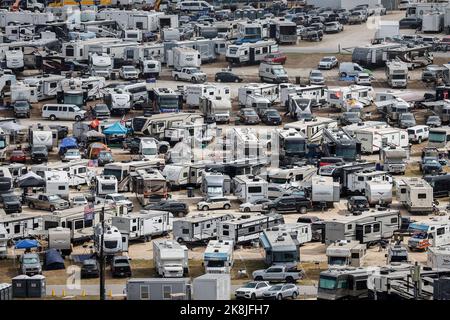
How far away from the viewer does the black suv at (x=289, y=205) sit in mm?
33062

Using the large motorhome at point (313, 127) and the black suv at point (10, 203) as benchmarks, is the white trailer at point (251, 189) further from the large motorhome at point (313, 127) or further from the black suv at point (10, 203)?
the large motorhome at point (313, 127)

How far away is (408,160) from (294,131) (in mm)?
3112

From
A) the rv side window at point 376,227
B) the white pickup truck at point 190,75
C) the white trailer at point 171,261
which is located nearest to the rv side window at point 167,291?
the white trailer at point 171,261

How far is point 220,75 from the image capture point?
169 feet

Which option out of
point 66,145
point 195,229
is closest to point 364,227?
point 195,229

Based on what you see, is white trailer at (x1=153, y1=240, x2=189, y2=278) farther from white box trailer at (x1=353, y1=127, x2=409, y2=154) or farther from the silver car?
white box trailer at (x1=353, y1=127, x2=409, y2=154)

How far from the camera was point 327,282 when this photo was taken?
2497cm

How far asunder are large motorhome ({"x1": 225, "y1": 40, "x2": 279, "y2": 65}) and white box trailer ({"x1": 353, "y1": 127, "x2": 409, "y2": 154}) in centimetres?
1511

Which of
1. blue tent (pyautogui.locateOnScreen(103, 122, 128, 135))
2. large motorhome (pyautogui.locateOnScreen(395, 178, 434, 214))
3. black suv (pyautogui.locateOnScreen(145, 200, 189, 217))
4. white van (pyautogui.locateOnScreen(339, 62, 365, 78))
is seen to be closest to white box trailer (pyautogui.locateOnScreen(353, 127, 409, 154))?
blue tent (pyautogui.locateOnScreen(103, 122, 128, 135))

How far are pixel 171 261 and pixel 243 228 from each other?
2784 mm

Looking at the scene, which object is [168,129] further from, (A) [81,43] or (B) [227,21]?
(B) [227,21]

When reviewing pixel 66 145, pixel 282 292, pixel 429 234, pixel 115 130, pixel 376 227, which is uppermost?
pixel 282 292

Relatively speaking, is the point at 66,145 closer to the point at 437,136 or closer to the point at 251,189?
the point at 251,189

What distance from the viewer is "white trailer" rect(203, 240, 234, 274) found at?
2748 centimetres
